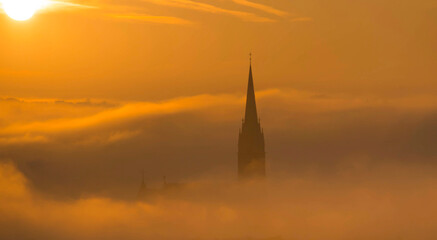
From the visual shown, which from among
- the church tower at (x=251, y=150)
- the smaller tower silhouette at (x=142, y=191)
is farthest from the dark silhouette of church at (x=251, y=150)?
the smaller tower silhouette at (x=142, y=191)

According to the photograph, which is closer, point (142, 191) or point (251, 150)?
point (251, 150)

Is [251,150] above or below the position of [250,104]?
below

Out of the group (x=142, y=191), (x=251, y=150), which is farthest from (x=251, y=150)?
(x=142, y=191)

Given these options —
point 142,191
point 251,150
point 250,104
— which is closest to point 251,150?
point 251,150

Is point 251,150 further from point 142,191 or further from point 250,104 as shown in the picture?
point 142,191

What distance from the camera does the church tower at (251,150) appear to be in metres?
163

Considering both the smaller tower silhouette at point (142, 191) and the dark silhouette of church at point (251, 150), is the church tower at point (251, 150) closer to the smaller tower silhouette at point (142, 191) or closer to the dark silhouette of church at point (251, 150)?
the dark silhouette of church at point (251, 150)

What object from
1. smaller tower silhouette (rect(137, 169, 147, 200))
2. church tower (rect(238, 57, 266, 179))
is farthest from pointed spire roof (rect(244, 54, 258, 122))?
smaller tower silhouette (rect(137, 169, 147, 200))

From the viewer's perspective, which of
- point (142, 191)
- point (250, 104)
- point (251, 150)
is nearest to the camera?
point (251, 150)

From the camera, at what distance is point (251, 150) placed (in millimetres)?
163250

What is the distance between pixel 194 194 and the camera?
182 m

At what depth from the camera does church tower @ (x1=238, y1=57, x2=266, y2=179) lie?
536ft

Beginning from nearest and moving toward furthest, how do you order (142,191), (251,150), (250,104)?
1. (251,150)
2. (250,104)
3. (142,191)

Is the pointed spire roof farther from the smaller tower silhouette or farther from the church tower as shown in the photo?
the smaller tower silhouette
